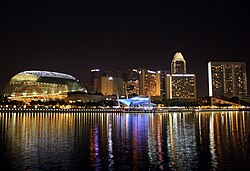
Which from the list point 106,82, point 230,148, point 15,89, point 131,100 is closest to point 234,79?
point 106,82

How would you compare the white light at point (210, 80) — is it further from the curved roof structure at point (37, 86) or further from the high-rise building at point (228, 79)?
the curved roof structure at point (37, 86)

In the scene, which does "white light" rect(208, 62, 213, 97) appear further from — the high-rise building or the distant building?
the distant building

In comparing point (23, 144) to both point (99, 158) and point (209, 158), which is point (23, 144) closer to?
point (99, 158)

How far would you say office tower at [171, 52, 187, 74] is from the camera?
16421 centimetres

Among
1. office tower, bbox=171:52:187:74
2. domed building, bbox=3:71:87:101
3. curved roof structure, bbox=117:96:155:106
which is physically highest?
office tower, bbox=171:52:187:74

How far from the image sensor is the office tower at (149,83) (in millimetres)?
159125

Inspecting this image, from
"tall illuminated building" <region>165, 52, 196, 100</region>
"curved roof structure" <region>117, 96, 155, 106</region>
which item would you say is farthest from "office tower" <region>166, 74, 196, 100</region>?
"curved roof structure" <region>117, 96, 155, 106</region>

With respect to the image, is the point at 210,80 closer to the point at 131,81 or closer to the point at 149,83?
the point at 149,83

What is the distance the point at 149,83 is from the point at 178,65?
20.8 metres

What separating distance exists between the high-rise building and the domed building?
268 ft

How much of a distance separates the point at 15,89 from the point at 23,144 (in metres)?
88.5

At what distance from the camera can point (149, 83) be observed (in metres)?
161

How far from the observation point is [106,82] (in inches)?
6166

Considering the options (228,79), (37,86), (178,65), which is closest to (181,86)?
(178,65)
